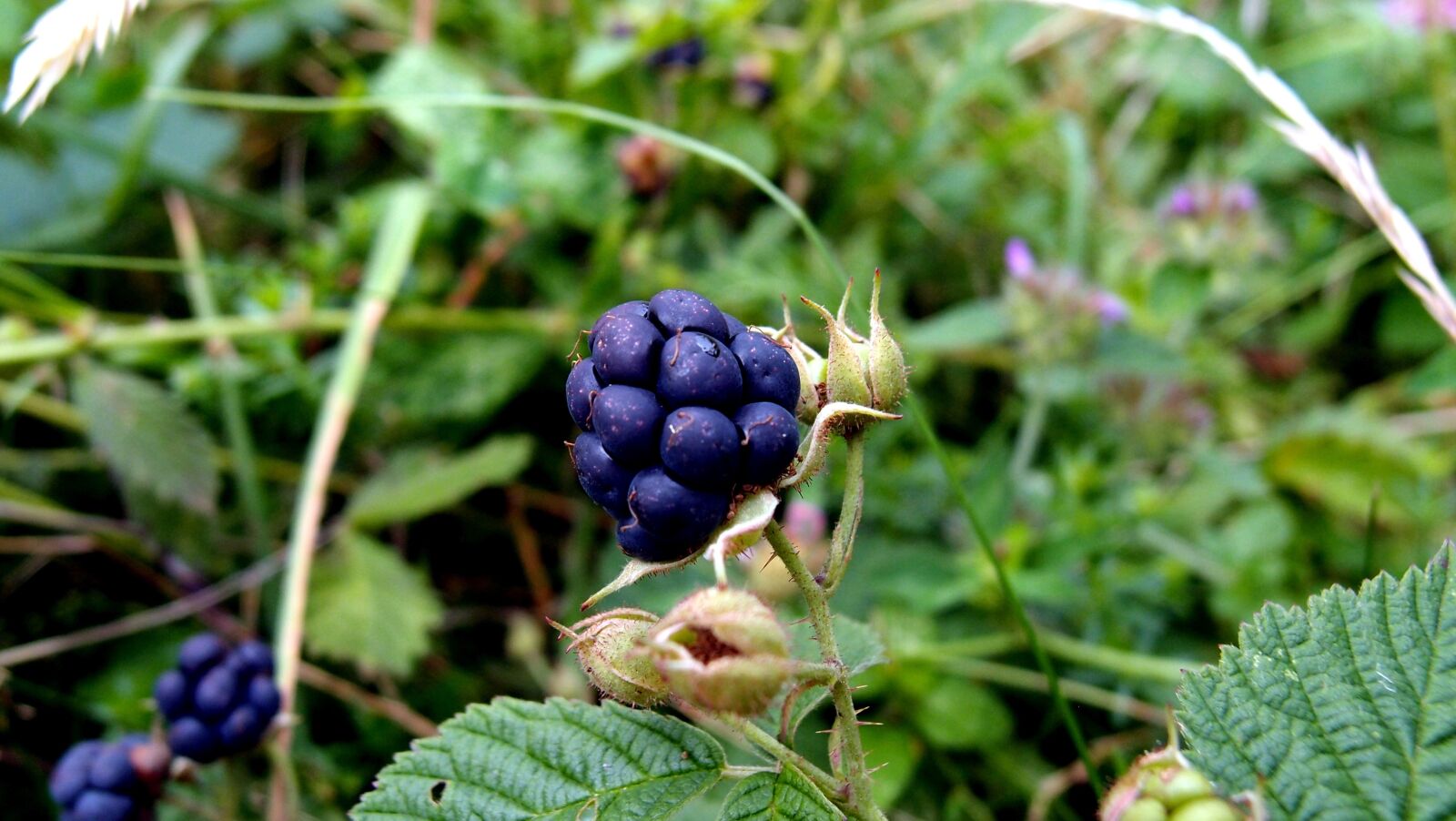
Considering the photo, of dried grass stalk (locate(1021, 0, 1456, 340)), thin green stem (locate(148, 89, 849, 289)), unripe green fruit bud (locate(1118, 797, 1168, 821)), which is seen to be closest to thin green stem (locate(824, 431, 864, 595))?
unripe green fruit bud (locate(1118, 797, 1168, 821))

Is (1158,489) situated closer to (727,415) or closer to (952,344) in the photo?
(952,344)

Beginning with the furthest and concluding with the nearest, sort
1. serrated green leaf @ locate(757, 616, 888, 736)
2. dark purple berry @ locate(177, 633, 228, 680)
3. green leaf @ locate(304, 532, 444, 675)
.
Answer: green leaf @ locate(304, 532, 444, 675)
dark purple berry @ locate(177, 633, 228, 680)
serrated green leaf @ locate(757, 616, 888, 736)

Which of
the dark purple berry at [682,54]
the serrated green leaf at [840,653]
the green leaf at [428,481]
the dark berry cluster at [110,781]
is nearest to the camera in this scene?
the serrated green leaf at [840,653]

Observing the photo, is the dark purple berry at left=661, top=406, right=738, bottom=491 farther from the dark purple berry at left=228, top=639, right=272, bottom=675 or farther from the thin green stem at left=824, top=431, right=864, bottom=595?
the dark purple berry at left=228, top=639, right=272, bottom=675

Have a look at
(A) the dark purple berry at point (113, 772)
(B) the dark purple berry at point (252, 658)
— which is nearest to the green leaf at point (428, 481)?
(B) the dark purple berry at point (252, 658)

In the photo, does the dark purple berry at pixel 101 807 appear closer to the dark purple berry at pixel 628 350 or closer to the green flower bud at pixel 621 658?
the green flower bud at pixel 621 658
